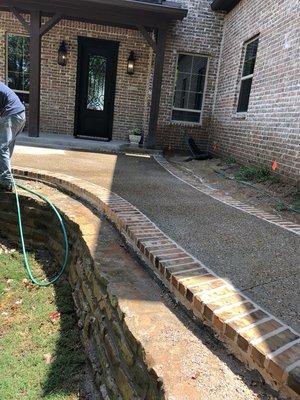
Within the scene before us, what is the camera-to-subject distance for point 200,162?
8.45 m

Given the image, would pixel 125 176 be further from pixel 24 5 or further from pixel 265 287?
pixel 24 5

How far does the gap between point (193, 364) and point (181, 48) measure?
9.39 metres

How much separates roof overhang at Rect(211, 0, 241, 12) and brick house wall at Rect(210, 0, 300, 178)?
0.16 m

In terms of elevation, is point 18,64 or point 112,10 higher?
point 112,10

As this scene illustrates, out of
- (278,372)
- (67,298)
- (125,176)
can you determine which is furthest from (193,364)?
(125,176)

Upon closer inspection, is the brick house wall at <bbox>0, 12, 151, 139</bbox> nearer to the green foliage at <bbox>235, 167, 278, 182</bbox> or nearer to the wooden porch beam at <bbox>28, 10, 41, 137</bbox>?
the wooden porch beam at <bbox>28, 10, 41, 137</bbox>

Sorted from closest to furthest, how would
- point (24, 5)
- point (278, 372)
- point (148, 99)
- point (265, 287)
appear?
point (278, 372) < point (265, 287) < point (24, 5) < point (148, 99)

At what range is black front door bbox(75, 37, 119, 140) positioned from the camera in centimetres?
1009

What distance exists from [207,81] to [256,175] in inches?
183

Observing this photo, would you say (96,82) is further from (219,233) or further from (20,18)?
(219,233)

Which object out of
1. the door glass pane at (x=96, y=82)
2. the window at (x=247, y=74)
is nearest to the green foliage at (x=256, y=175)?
the window at (x=247, y=74)

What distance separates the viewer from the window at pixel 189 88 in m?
10.0

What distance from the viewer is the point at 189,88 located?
10.2 m

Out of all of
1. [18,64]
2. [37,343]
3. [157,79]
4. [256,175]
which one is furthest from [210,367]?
[18,64]
